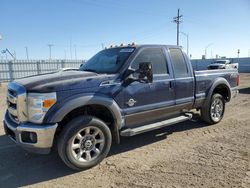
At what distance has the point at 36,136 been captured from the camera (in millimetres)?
3643

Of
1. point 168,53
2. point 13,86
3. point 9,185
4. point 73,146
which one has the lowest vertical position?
point 9,185

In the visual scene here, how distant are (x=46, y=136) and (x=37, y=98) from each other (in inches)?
22.4

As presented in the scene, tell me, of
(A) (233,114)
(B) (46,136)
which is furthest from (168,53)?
(A) (233,114)

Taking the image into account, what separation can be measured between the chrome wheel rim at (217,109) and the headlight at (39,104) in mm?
4402

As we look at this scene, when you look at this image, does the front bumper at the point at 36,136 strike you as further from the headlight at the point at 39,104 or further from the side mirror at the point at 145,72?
the side mirror at the point at 145,72

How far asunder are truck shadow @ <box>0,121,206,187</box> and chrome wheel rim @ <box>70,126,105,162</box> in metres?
0.26

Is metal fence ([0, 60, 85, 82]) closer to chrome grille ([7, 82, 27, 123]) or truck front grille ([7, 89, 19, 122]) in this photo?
truck front grille ([7, 89, 19, 122])

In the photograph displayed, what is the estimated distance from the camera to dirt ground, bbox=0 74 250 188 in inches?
142

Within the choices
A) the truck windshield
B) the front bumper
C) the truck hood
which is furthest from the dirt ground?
the truck windshield

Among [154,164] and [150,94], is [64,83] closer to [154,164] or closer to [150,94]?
[150,94]

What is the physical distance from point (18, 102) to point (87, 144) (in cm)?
125

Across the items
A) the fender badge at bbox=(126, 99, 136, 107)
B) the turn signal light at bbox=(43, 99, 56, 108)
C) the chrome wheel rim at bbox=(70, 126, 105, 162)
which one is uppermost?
the turn signal light at bbox=(43, 99, 56, 108)

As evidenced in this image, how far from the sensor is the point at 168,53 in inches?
214

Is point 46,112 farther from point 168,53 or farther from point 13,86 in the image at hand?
point 168,53
